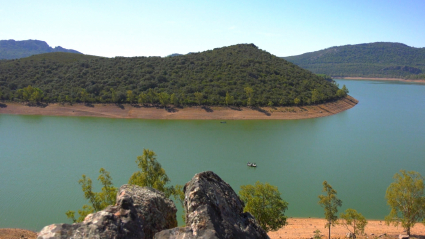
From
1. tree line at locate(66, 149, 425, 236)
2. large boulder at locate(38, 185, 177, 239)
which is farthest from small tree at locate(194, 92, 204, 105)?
large boulder at locate(38, 185, 177, 239)

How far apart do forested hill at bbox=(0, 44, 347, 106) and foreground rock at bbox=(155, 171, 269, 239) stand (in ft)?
154

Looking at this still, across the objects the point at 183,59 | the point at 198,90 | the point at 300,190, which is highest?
the point at 183,59

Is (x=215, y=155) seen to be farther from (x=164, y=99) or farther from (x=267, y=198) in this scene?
(x=164, y=99)

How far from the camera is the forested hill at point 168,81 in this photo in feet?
178

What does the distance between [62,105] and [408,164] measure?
56.4m

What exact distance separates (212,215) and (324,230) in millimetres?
13894

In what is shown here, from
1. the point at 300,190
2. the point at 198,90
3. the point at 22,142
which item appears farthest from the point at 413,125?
the point at 22,142

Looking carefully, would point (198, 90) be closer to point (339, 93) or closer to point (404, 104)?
point (339, 93)

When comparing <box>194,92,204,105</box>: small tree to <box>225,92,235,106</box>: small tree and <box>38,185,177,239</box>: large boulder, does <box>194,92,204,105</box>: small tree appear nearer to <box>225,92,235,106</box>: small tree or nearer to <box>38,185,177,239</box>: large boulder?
<box>225,92,235,106</box>: small tree

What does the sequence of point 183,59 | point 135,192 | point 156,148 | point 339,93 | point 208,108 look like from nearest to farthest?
point 135,192, point 156,148, point 208,108, point 339,93, point 183,59

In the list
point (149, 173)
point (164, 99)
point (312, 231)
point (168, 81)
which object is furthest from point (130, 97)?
point (312, 231)

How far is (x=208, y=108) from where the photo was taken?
2026 inches

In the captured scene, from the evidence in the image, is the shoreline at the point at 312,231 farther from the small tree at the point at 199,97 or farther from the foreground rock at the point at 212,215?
the small tree at the point at 199,97

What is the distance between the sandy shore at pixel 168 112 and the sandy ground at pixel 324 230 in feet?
105
